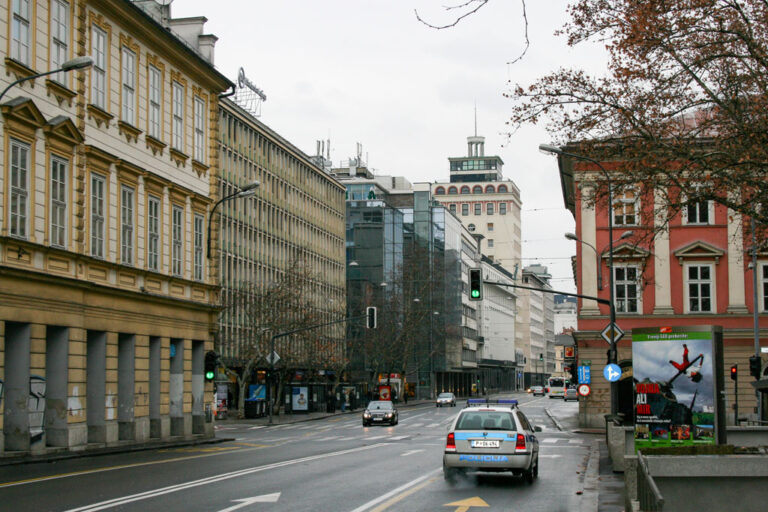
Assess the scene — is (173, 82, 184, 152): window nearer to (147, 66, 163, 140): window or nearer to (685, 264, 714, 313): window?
(147, 66, 163, 140): window

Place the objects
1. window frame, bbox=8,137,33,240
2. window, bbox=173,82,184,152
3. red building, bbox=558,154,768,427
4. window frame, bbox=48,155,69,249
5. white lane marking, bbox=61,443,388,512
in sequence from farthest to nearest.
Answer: red building, bbox=558,154,768,427 → window, bbox=173,82,184,152 → window frame, bbox=48,155,69,249 → window frame, bbox=8,137,33,240 → white lane marking, bbox=61,443,388,512

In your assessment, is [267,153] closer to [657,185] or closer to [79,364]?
[79,364]

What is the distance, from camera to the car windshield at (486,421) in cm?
2128

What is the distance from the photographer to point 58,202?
98.9ft

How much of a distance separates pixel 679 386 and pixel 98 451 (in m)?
16.6

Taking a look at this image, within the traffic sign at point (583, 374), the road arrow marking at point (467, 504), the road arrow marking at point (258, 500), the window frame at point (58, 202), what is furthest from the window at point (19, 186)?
the traffic sign at point (583, 374)

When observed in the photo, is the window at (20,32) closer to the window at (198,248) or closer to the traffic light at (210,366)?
the window at (198,248)

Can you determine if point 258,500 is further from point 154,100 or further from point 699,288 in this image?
point 699,288

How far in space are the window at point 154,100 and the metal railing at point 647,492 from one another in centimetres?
2809

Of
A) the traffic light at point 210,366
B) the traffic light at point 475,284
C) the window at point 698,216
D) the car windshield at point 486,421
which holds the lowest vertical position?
the car windshield at point 486,421

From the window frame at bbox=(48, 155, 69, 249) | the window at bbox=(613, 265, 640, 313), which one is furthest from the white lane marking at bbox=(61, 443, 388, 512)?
the window at bbox=(613, 265, 640, 313)

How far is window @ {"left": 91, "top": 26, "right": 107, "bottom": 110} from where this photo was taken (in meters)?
32.8

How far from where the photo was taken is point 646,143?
20.9 meters

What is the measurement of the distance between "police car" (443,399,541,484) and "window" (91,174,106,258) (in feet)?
51.1
